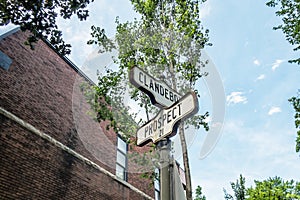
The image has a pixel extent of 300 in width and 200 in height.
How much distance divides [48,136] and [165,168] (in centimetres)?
780

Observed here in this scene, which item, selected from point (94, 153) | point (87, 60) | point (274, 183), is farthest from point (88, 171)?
point (274, 183)

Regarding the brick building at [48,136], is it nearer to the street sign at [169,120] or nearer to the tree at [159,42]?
the tree at [159,42]

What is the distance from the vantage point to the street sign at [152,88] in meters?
2.16

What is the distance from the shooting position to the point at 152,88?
87.7 inches

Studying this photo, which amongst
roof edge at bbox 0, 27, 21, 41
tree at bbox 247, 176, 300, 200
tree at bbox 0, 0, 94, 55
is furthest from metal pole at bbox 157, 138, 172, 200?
tree at bbox 247, 176, 300, 200

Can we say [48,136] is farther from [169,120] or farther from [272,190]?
[272,190]

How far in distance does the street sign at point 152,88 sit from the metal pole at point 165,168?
1.15 feet

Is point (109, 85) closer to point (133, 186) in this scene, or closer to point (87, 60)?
point (87, 60)

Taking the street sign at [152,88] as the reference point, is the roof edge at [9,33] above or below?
above

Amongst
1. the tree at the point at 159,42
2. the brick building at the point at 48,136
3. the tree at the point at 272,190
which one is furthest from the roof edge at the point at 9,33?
the tree at the point at 272,190

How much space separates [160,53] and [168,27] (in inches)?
62.5

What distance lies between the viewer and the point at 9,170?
23.4 feet

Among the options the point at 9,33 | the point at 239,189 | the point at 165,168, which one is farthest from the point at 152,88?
the point at 239,189

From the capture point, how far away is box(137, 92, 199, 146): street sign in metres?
1.98
